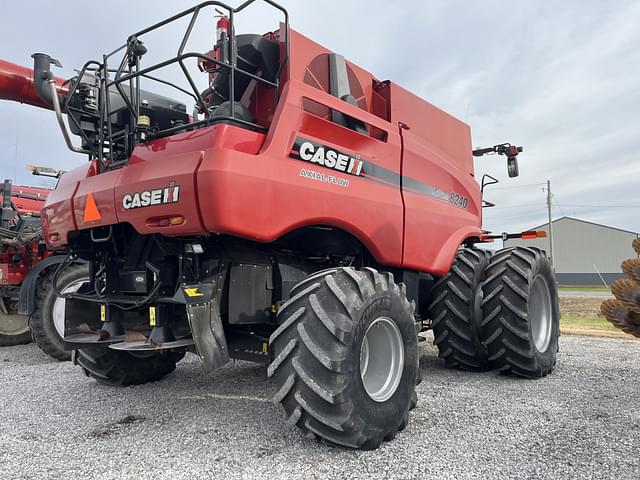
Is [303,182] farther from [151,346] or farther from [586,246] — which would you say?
[586,246]

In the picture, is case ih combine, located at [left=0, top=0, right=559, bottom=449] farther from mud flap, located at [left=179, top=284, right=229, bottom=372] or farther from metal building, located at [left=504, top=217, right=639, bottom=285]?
metal building, located at [left=504, top=217, right=639, bottom=285]

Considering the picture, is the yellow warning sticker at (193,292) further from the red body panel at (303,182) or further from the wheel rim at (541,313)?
the wheel rim at (541,313)

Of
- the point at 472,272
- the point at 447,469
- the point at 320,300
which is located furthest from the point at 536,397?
the point at 320,300

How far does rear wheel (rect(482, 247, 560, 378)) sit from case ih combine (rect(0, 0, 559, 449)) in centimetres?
2

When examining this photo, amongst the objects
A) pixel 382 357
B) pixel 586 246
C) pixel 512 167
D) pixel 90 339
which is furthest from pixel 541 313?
pixel 586 246

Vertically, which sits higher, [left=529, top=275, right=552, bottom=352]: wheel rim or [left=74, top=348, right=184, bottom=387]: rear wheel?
[left=529, top=275, right=552, bottom=352]: wheel rim

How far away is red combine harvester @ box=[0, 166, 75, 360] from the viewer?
6.43m

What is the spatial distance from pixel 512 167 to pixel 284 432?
15.8 ft

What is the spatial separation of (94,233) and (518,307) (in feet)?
13.1

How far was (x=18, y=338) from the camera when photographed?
7.92 metres


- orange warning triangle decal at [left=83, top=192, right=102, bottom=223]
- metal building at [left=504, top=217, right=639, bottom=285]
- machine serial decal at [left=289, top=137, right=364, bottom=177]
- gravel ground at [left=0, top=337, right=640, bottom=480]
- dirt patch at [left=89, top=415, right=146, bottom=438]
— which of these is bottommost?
dirt patch at [left=89, top=415, right=146, bottom=438]

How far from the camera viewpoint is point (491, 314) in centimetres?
503

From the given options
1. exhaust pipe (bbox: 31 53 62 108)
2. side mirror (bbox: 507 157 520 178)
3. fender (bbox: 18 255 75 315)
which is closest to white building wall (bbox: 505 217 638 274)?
side mirror (bbox: 507 157 520 178)

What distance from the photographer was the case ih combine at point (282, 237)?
3.15 metres
